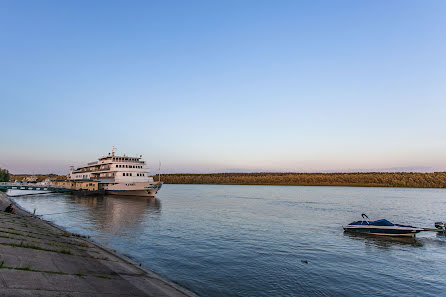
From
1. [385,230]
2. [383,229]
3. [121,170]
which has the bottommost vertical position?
[385,230]

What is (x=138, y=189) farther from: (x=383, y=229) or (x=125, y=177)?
(x=383, y=229)

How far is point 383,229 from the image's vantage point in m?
33.7

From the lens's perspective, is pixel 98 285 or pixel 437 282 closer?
pixel 98 285

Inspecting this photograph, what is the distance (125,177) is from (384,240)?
222 ft

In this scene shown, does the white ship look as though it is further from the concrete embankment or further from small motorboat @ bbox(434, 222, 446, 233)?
small motorboat @ bbox(434, 222, 446, 233)

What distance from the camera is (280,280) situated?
16672 millimetres

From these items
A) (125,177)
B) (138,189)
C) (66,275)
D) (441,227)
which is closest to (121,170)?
(125,177)

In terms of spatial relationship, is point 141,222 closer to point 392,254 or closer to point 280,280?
point 280,280

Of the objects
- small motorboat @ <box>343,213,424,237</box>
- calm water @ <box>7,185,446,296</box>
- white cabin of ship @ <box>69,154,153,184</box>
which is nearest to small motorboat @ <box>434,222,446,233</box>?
calm water @ <box>7,185,446,296</box>

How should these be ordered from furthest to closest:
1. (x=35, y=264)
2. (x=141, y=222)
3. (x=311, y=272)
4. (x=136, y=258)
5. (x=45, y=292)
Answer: (x=141, y=222) < (x=136, y=258) < (x=311, y=272) < (x=35, y=264) < (x=45, y=292)

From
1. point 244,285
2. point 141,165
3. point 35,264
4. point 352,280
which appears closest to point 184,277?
point 244,285

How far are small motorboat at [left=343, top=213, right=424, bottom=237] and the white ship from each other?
55592 millimetres

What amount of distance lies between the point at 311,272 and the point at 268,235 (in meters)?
12.2

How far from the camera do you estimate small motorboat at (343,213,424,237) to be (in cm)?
3256
